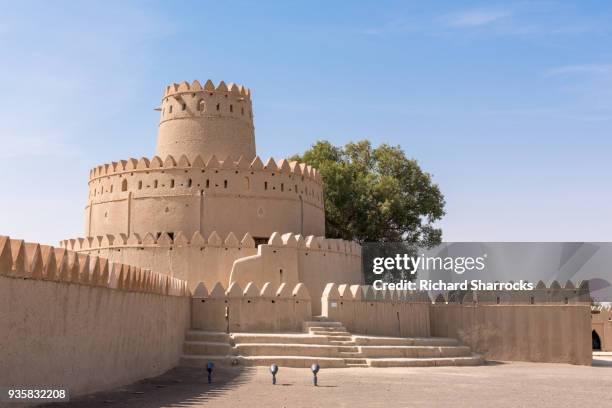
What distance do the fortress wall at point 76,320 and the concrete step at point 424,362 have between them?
6.70 metres

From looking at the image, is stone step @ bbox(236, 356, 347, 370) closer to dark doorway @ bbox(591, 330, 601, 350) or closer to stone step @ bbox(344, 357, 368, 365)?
stone step @ bbox(344, 357, 368, 365)

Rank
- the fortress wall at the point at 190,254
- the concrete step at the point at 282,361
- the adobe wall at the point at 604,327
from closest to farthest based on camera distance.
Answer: the concrete step at the point at 282,361, the fortress wall at the point at 190,254, the adobe wall at the point at 604,327

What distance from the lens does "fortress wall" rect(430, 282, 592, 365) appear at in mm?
27656

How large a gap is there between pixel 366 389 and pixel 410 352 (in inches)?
302

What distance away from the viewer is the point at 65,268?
13.3 metres

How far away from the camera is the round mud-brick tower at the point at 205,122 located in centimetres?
3134

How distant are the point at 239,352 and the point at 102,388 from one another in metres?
7.09

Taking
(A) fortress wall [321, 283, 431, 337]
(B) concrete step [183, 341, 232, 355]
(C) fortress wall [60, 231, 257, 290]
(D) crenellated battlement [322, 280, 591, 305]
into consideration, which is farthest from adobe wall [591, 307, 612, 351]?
(B) concrete step [183, 341, 232, 355]

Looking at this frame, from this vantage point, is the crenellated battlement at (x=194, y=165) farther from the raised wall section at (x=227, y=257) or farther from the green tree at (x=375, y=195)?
the green tree at (x=375, y=195)

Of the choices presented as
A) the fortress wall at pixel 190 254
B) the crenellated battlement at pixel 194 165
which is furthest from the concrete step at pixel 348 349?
the crenellated battlement at pixel 194 165

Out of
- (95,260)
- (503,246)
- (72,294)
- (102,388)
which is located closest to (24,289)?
(72,294)

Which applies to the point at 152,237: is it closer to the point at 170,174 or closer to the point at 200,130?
the point at 170,174

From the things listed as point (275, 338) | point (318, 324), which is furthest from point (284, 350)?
point (318, 324)

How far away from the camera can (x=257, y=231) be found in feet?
95.7
